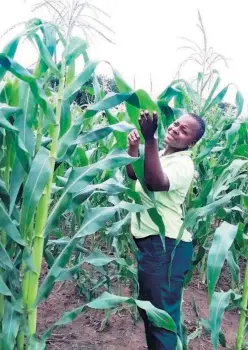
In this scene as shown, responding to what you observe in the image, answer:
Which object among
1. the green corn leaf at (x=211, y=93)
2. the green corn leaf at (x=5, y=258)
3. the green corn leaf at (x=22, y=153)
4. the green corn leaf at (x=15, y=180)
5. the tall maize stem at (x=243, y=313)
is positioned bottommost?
the tall maize stem at (x=243, y=313)

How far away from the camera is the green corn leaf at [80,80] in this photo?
1633 millimetres

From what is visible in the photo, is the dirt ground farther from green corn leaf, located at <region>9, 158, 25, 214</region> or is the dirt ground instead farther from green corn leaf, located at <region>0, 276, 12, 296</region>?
green corn leaf, located at <region>9, 158, 25, 214</region>

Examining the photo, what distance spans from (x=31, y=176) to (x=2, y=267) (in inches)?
15.4

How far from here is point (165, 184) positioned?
179 centimetres

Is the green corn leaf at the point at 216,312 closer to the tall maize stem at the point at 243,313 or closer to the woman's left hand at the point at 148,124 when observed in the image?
the tall maize stem at the point at 243,313

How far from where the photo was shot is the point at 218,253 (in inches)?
63.7

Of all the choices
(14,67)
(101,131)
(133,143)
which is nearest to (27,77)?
(14,67)

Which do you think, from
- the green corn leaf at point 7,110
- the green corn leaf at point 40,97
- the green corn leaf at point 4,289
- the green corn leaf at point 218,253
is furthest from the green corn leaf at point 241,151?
the green corn leaf at point 4,289

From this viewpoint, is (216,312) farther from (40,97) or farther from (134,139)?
(40,97)

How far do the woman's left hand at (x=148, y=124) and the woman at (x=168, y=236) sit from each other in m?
0.24

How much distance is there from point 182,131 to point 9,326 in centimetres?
105

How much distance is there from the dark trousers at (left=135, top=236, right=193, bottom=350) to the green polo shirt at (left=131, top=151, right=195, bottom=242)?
0.04 metres

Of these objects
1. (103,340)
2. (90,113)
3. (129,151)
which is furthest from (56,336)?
(90,113)

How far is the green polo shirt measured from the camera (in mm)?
1890
